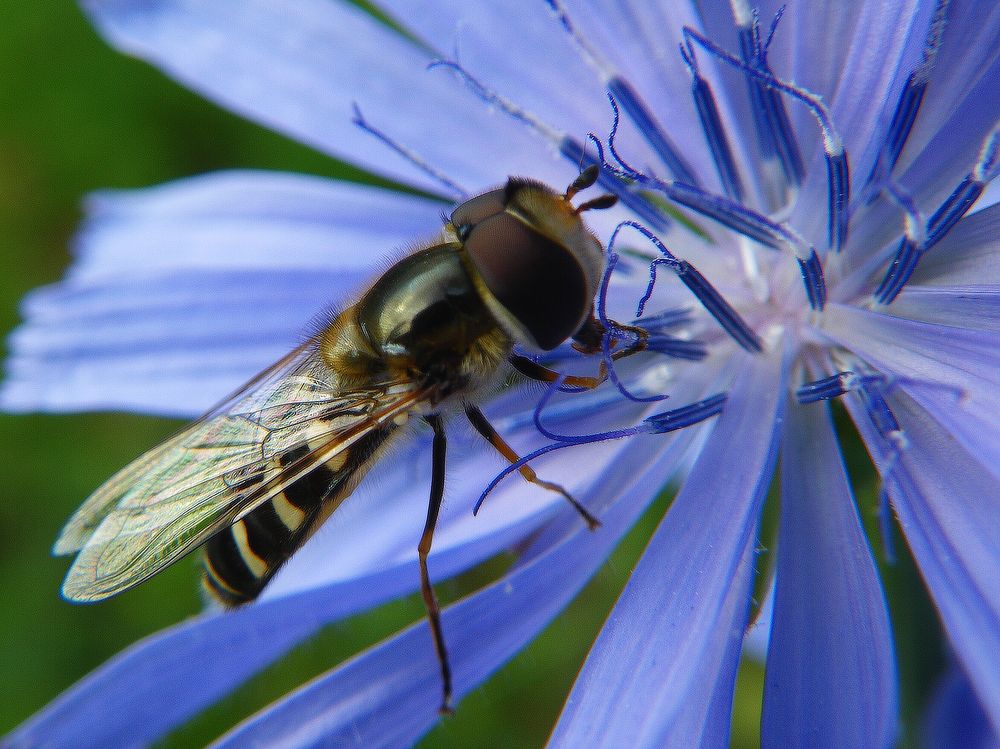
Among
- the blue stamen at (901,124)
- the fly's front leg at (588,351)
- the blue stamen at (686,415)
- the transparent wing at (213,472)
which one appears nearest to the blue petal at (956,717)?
the blue stamen at (686,415)

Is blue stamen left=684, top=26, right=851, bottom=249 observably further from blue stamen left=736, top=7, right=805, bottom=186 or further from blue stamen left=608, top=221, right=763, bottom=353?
blue stamen left=608, top=221, right=763, bottom=353

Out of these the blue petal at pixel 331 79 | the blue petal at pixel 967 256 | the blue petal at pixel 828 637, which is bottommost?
the blue petal at pixel 828 637

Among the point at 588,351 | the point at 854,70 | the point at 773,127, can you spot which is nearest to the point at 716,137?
the point at 773,127

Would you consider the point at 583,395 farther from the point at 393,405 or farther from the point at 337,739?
the point at 337,739

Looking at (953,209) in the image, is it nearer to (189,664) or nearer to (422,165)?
(422,165)

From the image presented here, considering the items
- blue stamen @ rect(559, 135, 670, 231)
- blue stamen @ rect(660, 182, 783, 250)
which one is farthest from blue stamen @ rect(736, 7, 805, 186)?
blue stamen @ rect(559, 135, 670, 231)

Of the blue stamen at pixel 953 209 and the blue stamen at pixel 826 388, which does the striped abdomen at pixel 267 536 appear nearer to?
the blue stamen at pixel 826 388

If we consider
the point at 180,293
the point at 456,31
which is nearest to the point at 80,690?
the point at 180,293
